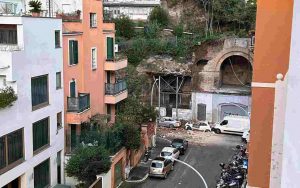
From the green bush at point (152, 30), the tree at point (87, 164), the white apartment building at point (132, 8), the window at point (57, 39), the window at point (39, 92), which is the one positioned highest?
the white apartment building at point (132, 8)

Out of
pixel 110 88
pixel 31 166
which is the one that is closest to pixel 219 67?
pixel 110 88

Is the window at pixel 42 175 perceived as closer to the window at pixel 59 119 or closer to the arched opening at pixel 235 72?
the window at pixel 59 119

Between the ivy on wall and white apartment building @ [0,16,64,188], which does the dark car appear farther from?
the ivy on wall

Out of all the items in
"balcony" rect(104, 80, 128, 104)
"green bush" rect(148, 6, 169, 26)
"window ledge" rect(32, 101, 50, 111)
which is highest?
"green bush" rect(148, 6, 169, 26)

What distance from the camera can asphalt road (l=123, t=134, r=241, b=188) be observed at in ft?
93.9

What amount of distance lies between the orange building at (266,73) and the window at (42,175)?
44.2 ft

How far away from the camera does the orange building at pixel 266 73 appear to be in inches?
494

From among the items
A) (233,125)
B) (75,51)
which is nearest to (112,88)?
(75,51)

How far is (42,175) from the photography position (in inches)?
930

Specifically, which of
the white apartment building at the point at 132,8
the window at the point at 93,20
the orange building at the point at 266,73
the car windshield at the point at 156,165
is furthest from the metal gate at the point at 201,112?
the orange building at the point at 266,73

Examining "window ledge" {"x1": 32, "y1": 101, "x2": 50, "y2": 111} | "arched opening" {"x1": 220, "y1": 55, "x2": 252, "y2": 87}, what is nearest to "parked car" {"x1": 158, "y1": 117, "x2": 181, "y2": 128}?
"arched opening" {"x1": 220, "y1": 55, "x2": 252, "y2": 87}

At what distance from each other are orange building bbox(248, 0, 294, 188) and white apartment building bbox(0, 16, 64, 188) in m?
11.6

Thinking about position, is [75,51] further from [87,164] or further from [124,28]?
[124,28]

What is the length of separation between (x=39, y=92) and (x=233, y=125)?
78.3 feet
